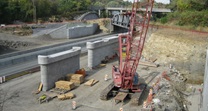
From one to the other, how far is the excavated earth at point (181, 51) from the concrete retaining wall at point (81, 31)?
1644 centimetres

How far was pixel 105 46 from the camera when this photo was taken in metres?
30.1

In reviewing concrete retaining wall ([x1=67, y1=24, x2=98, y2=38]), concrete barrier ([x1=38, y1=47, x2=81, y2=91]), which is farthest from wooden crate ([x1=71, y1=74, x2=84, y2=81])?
concrete retaining wall ([x1=67, y1=24, x2=98, y2=38])

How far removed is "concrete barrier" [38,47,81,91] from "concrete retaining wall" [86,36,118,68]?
8.91ft

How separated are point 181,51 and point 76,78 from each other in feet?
57.5

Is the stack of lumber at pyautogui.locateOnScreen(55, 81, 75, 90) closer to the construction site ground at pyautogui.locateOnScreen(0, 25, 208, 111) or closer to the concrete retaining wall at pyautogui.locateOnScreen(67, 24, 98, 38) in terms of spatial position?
the construction site ground at pyautogui.locateOnScreen(0, 25, 208, 111)

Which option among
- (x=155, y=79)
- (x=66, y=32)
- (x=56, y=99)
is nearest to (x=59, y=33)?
(x=66, y=32)

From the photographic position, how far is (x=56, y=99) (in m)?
19.1

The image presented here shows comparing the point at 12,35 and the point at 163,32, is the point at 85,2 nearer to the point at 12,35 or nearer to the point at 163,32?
the point at 12,35

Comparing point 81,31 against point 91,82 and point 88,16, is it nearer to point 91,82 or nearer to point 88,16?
point 88,16

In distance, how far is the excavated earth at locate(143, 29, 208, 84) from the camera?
29.0 meters

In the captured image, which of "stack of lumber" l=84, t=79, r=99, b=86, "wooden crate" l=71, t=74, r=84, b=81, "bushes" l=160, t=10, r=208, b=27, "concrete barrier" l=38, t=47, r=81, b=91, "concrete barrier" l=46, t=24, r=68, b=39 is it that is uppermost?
"bushes" l=160, t=10, r=208, b=27

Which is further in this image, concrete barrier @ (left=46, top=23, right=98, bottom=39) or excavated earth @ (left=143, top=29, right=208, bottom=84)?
concrete barrier @ (left=46, top=23, right=98, bottom=39)

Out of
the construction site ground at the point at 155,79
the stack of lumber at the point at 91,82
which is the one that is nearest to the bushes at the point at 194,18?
the construction site ground at the point at 155,79

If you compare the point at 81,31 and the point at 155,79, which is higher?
the point at 81,31
